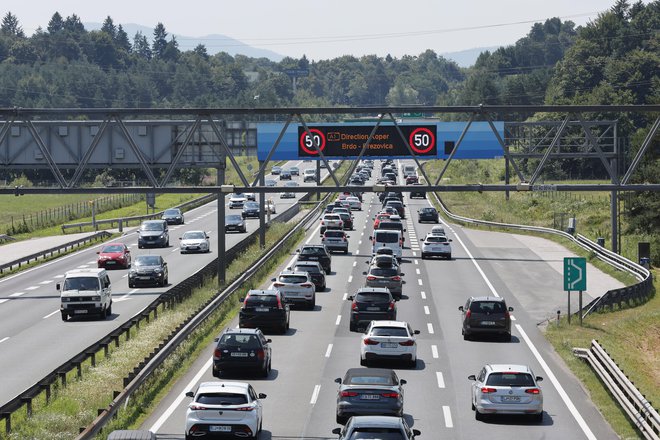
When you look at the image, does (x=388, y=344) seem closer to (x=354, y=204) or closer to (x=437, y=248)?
(x=437, y=248)

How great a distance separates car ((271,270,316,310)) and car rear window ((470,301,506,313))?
979 centimetres

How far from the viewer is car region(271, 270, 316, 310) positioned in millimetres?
48375

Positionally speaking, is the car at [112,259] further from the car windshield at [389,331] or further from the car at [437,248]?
the car windshield at [389,331]

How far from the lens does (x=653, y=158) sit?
91562mm

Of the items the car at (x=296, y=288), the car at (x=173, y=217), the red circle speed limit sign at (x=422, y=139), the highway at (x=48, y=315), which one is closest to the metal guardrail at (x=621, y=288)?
the red circle speed limit sign at (x=422, y=139)

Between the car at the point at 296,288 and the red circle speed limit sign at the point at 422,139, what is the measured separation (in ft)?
23.3

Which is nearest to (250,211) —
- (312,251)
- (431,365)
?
(312,251)

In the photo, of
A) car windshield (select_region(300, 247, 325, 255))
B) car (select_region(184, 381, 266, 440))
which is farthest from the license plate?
car windshield (select_region(300, 247, 325, 255))

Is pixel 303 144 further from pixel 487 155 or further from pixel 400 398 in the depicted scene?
pixel 400 398

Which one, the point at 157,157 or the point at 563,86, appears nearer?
the point at 157,157

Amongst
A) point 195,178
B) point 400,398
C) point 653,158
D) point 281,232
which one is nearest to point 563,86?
point 195,178

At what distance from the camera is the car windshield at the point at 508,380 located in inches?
1075

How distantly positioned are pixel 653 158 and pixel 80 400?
71.5 m

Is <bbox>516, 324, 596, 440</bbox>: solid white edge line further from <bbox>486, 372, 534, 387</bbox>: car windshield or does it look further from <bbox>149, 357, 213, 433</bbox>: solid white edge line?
<bbox>149, 357, 213, 433</bbox>: solid white edge line
